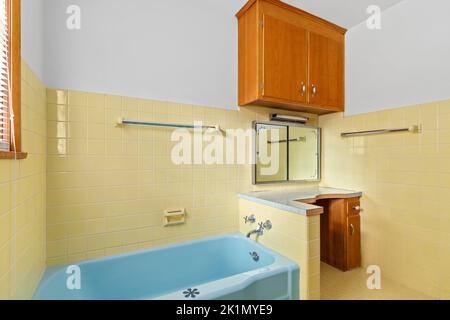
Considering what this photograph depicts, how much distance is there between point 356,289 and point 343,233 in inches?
19.0

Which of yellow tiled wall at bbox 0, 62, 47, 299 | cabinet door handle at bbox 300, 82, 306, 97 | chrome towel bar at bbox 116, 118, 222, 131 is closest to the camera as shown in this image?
yellow tiled wall at bbox 0, 62, 47, 299

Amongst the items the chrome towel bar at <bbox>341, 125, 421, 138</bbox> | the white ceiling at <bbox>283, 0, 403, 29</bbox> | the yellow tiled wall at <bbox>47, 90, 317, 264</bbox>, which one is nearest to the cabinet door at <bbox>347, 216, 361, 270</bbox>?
the chrome towel bar at <bbox>341, 125, 421, 138</bbox>

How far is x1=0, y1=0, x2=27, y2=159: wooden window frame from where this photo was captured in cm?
96

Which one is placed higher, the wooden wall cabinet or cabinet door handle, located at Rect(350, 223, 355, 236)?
the wooden wall cabinet

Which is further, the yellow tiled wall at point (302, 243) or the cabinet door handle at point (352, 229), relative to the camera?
the cabinet door handle at point (352, 229)

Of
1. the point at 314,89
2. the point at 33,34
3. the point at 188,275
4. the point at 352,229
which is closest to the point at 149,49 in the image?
the point at 33,34

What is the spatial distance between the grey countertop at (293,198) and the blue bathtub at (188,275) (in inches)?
14.1

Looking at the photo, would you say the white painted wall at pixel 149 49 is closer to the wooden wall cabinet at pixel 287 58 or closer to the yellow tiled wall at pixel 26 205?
the wooden wall cabinet at pixel 287 58

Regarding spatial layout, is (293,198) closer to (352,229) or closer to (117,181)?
(352,229)

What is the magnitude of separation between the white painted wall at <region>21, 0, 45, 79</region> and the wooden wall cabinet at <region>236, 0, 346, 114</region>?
4.95 ft

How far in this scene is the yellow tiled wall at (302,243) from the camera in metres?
1.46

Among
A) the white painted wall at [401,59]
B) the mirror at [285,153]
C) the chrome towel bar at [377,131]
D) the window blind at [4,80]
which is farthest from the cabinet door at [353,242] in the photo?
the window blind at [4,80]

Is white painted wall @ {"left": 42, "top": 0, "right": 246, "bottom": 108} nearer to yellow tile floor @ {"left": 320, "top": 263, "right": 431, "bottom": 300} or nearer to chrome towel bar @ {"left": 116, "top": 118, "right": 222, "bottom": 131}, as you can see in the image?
chrome towel bar @ {"left": 116, "top": 118, "right": 222, "bottom": 131}

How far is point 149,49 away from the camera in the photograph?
69.7 inches
